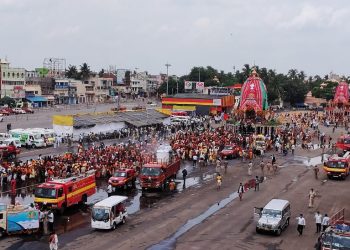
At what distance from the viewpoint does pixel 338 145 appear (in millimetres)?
53750

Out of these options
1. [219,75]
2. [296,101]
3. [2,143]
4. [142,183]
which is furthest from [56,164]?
[219,75]

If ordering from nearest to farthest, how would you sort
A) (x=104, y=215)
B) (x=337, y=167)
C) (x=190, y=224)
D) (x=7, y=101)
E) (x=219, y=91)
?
(x=104, y=215), (x=190, y=224), (x=337, y=167), (x=219, y=91), (x=7, y=101)

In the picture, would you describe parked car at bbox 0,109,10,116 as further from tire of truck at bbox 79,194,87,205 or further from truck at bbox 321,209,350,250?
truck at bbox 321,209,350,250

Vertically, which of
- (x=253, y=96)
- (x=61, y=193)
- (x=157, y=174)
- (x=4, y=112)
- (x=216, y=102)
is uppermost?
(x=253, y=96)

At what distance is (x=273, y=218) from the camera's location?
24984 mm

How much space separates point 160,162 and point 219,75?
466 feet

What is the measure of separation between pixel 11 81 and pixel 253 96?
245 feet

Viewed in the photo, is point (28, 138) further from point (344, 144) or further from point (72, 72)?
point (72, 72)

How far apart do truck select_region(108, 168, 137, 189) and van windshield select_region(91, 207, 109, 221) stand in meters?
8.72

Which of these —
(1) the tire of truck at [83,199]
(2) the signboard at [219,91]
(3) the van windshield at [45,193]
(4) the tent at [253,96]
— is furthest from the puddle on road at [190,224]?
(2) the signboard at [219,91]

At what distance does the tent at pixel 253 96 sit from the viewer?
6556 centimetres

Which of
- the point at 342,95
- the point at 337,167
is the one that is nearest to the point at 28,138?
the point at 337,167

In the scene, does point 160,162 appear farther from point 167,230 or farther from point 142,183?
point 167,230

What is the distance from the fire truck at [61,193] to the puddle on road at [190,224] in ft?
21.2
